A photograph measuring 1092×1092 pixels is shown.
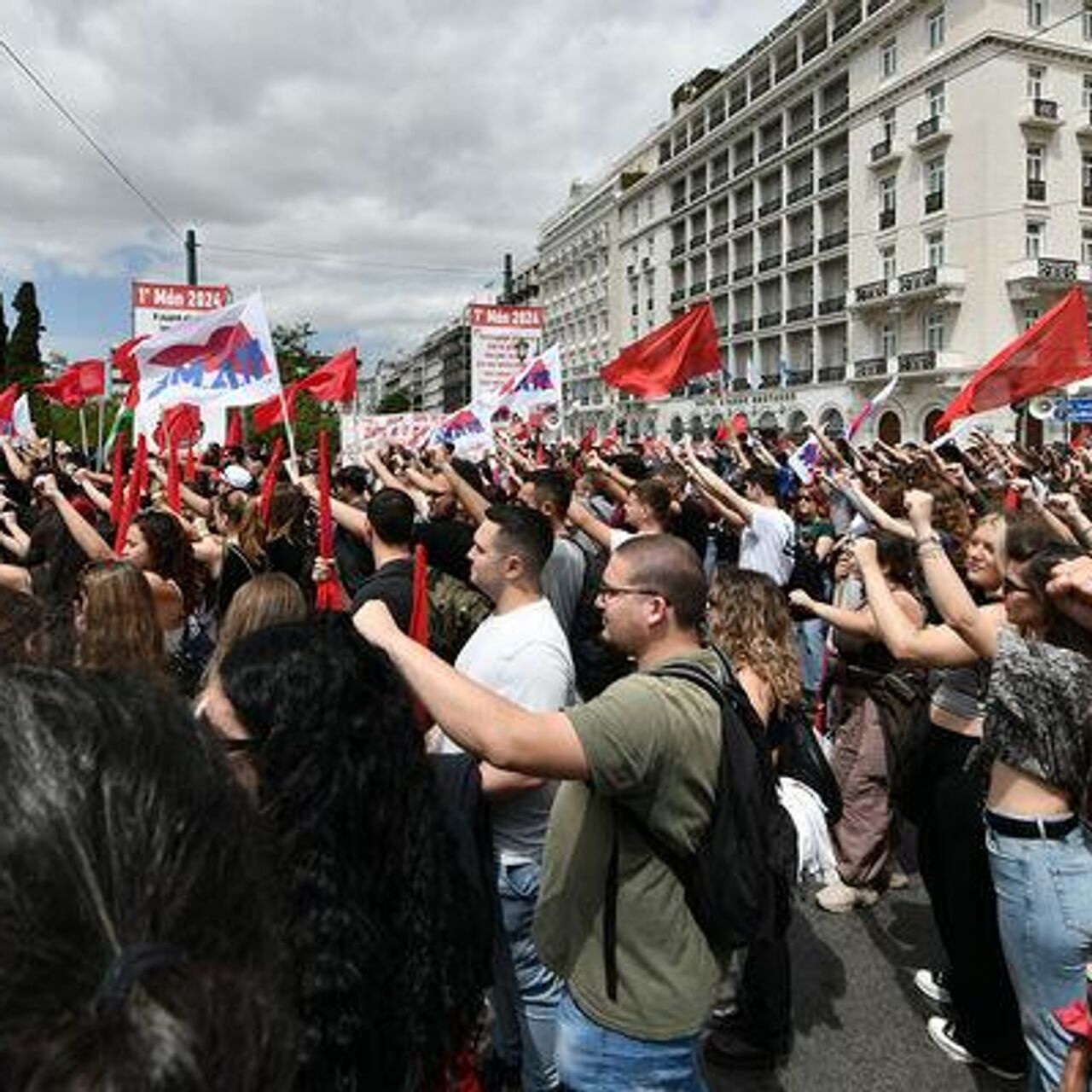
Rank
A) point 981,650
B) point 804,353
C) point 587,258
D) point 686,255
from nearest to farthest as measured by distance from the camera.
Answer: point 981,650, point 804,353, point 686,255, point 587,258

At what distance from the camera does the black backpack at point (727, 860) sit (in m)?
2.22

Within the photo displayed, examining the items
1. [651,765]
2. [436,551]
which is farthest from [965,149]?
[651,765]

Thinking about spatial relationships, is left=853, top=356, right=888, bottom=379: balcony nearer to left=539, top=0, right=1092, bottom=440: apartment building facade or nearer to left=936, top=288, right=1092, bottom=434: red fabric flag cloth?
left=539, top=0, right=1092, bottom=440: apartment building facade

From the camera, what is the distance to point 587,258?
8212 centimetres

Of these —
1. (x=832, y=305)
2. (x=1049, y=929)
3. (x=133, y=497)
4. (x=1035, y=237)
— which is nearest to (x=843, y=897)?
(x=1049, y=929)

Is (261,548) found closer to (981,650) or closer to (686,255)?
(981,650)

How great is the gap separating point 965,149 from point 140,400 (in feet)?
137

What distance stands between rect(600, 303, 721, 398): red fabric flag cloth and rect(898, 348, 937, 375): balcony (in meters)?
34.1

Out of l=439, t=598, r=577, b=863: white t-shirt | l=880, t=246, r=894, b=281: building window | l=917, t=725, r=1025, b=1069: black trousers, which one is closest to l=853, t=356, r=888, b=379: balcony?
l=880, t=246, r=894, b=281: building window

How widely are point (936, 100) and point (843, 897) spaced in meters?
45.5

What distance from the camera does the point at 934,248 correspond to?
42.8m

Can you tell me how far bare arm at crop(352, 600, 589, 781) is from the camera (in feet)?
6.30

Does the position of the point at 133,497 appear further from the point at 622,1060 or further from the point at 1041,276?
the point at 1041,276

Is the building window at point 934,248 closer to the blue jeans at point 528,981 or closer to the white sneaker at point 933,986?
the white sneaker at point 933,986
